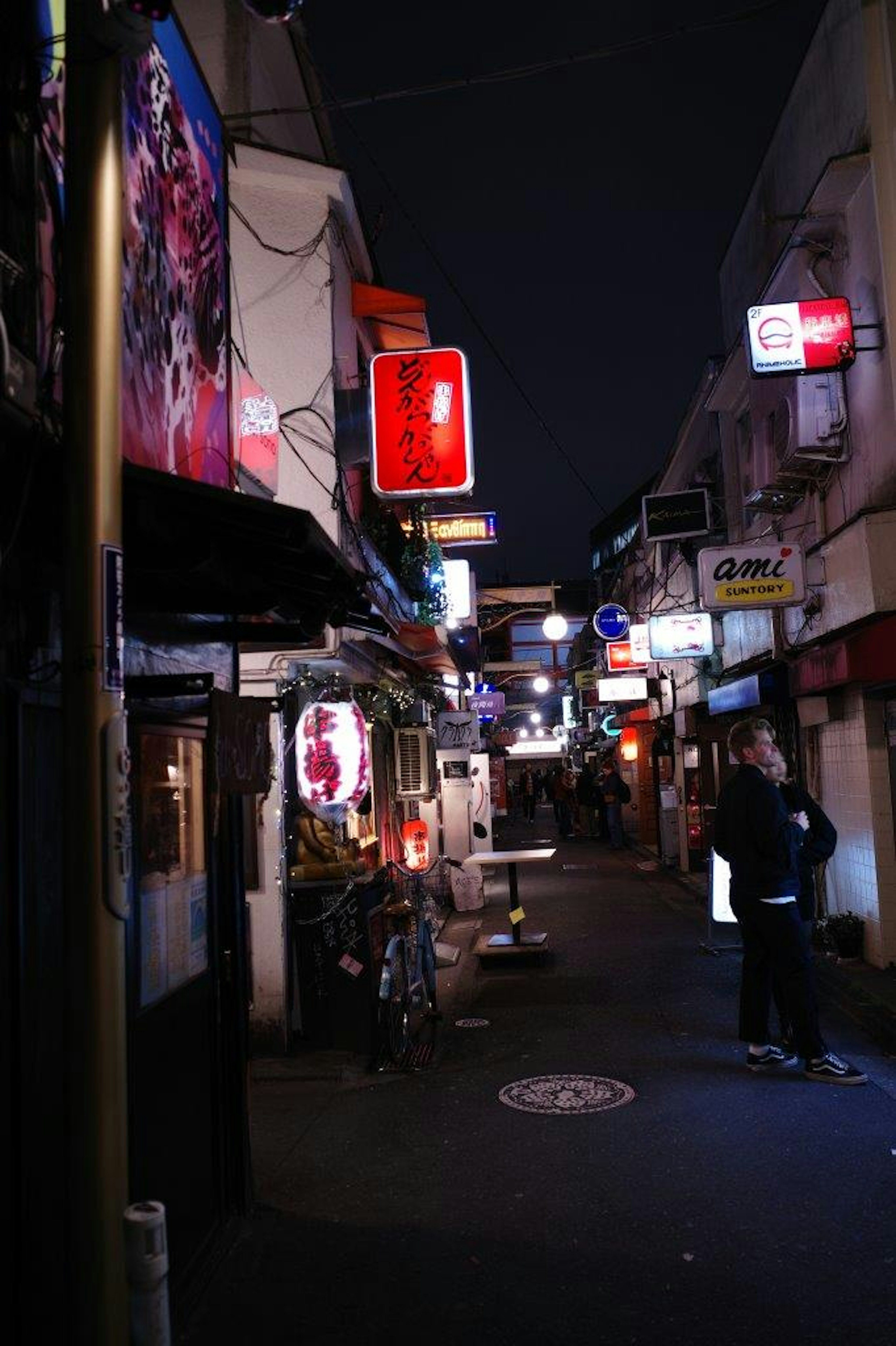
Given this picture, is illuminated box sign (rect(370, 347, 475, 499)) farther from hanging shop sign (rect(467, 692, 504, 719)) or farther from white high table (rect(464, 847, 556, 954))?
hanging shop sign (rect(467, 692, 504, 719))

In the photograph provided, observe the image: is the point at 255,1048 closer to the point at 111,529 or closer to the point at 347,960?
the point at 347,960

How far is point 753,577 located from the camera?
41.3 ft

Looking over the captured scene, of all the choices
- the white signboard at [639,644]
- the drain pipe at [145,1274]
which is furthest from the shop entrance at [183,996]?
the white signboard at [639,644]

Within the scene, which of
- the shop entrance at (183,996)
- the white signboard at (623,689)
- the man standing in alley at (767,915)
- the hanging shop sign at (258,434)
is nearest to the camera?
the shop entrance at (183,996)

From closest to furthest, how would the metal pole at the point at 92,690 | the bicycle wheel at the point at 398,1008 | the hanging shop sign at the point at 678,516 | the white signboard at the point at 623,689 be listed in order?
the metal pole at the point at 92,690, the bicycle wheel at the point at 398,1008, the hanging shop sign at the point at 678,516, the white signboard at the point at 623,689

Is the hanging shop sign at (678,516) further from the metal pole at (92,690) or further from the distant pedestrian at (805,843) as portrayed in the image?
the metal pole at (92,690)

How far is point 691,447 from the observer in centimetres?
2216

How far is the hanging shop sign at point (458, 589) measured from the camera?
20953 millimetres

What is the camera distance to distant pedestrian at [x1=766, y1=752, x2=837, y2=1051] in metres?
8.21

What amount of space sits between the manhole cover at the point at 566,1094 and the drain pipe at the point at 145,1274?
480cm

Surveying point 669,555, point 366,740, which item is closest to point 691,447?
point 669,555

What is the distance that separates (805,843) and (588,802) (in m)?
23.9

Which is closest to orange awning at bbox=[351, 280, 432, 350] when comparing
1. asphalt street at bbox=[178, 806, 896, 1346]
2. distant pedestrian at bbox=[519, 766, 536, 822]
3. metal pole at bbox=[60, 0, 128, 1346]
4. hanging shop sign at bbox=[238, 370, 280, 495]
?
hanging shop sign at bbox=[238, 370, 280, 495]

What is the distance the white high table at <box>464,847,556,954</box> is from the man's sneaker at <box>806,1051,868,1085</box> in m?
5.09
